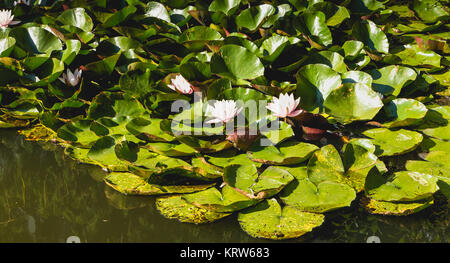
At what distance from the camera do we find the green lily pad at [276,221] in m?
2.05

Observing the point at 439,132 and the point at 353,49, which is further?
the point at 353,49

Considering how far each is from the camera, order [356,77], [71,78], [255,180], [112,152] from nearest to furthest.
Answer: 1. [255,180]
2. [112,152]
3. [356,77]
4. [71,78]

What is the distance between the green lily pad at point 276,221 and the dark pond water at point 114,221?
43 millimetres

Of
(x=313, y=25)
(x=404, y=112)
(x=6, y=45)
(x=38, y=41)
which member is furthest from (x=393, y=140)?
(x=6, y=45)

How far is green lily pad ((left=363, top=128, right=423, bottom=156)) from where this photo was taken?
101 inches

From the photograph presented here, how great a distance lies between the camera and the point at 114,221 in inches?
87.4

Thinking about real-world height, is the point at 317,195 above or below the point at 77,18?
below

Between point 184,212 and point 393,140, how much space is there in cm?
143

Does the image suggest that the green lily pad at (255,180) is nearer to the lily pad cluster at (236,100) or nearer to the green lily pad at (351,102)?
the lily pad cluster at (236,100)

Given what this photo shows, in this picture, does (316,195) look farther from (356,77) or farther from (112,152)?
(112,152)

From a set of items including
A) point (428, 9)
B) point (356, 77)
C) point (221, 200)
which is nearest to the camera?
point (221, 200)

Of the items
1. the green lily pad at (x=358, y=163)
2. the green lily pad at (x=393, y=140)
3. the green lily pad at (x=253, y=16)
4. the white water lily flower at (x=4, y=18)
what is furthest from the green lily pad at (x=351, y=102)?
the white water lily flower at (x=4, y=18)
